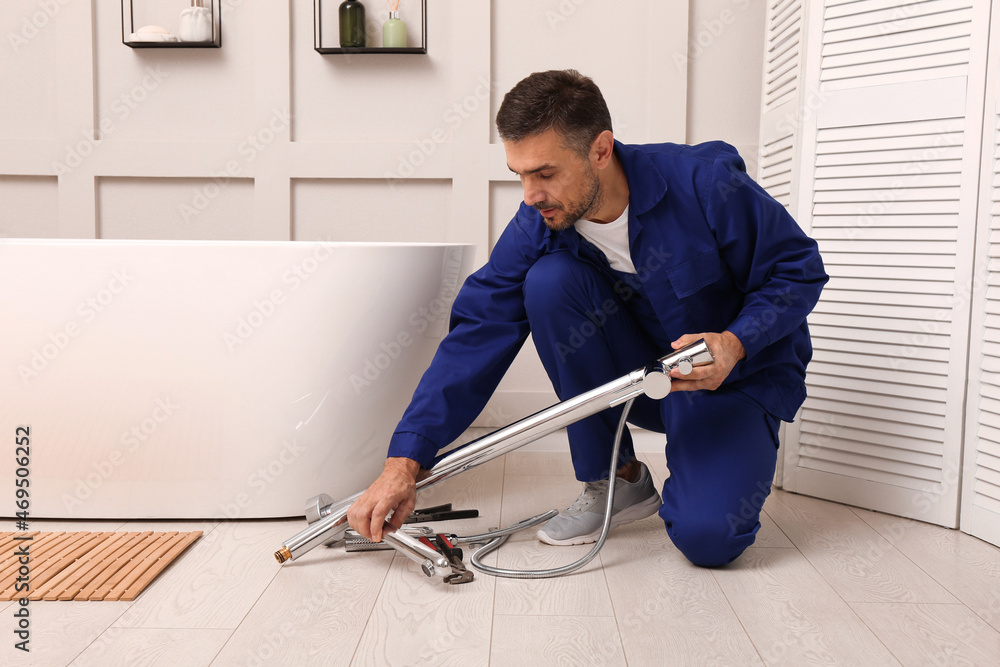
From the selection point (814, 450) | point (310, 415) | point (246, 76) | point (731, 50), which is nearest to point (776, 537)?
point (814, 450)

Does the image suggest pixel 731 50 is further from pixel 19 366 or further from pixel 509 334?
pixel 19 366

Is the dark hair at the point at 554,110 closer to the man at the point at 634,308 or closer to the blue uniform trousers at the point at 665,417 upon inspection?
the man at the point at 634,308

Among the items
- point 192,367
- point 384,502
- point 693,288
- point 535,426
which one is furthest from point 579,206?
point 192,367

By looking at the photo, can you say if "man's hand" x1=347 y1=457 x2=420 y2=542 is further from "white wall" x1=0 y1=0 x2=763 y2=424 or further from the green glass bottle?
the green glass bottle

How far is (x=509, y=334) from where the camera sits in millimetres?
1334

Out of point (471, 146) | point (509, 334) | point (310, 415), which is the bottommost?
point (310, 415)

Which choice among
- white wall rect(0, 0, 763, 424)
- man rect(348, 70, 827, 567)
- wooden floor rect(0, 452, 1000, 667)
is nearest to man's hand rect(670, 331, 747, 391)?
man rect(348, 70, 827, 567)

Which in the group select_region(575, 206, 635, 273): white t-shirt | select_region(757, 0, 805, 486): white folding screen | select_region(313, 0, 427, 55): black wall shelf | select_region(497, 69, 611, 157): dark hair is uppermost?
select_region(313, 0, 427, 55): black wall shelf

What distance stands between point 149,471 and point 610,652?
3.05 ft

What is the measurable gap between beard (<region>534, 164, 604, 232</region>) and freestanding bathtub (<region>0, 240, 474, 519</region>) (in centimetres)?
36

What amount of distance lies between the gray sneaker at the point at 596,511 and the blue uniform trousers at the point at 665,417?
1.5 inches

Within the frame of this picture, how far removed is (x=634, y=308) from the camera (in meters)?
1.41

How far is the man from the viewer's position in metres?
1.18

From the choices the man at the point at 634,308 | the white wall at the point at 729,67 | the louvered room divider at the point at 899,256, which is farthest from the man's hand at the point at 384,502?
the white wall at the point at 729,67
